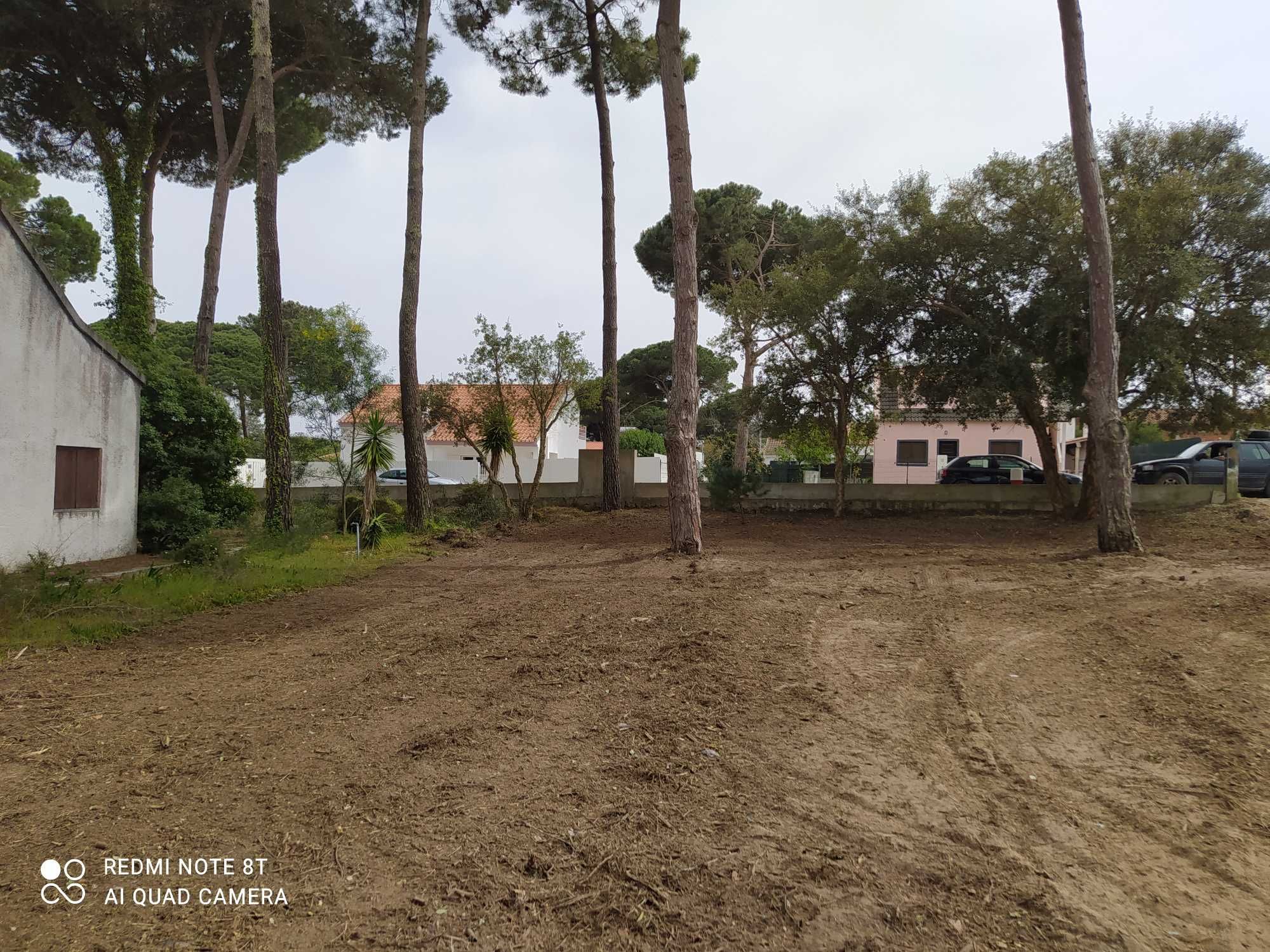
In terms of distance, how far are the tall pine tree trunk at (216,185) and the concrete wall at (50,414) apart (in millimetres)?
6180

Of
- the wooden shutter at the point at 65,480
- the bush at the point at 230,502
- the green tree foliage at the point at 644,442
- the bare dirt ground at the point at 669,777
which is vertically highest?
the green tree foliage at the point at 644,442

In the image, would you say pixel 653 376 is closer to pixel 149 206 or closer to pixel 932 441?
pixel 932 441

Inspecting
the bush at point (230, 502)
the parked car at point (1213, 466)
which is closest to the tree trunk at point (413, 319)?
the bush at point (230, 502)

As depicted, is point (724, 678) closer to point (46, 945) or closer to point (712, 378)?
point (46, 945)

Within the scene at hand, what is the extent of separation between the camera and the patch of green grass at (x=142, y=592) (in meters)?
6.59

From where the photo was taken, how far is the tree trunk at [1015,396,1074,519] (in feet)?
48.8

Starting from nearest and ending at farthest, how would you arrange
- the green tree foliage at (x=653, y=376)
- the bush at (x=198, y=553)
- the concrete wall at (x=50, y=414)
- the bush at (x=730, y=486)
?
the concrete wall at (x=50, y=414) < the bush at (x=198, y=553) < the bush at (x=730, y=486) < the green tree foliage at (x=653, y=376)

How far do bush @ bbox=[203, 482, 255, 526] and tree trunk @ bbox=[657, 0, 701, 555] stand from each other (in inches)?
300

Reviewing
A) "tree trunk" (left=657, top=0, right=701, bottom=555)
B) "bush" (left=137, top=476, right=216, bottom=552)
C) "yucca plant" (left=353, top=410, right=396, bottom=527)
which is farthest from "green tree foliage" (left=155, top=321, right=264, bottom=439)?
"tree trunk" (left=657, top=0, right=701, bottom=555)

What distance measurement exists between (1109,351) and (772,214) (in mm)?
17556

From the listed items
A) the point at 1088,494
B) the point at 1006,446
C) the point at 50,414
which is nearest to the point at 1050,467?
the point at 1088,494

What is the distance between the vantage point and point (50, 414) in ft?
32.0

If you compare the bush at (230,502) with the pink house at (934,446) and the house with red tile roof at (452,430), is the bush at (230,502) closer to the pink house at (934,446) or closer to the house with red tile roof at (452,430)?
the house with red tile roof at (452,430)

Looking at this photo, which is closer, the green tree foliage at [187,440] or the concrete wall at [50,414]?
the concrete wall at [50,414]
